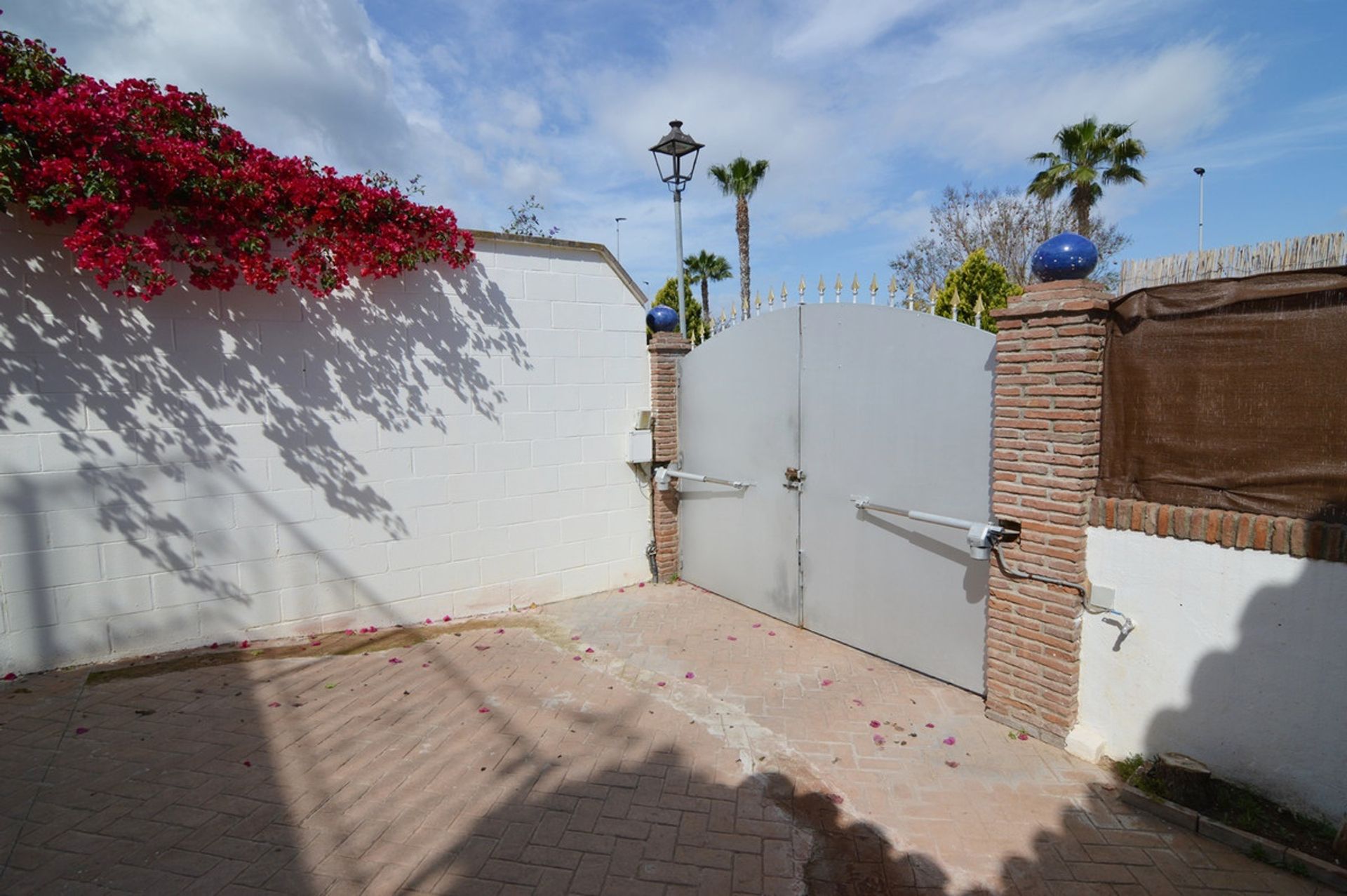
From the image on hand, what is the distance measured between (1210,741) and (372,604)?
16.7 feet

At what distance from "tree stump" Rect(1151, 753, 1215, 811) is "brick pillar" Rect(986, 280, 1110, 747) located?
17.7 inches

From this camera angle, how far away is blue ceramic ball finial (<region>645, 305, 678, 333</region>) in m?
5.83

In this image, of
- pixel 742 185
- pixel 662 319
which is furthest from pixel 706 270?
pixel 662 319

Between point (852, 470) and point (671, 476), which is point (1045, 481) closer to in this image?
point (852, 470)

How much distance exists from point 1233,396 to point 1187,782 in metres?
1.60

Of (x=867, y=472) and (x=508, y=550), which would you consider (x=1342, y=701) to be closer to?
(x=867, y=472)

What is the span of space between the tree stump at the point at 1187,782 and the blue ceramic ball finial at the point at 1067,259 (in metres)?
2.16

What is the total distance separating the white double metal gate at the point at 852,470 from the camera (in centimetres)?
369

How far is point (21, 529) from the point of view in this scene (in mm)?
3814

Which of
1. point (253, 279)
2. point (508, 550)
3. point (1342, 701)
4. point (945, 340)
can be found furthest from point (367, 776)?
point (1342, 701)

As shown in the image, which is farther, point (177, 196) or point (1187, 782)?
point (177, 196)

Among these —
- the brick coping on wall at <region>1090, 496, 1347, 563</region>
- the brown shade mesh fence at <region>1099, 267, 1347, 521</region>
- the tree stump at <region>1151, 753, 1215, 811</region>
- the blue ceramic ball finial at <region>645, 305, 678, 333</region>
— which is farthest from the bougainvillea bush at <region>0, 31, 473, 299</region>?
the tree stump at <region>1151, 753, 1215, 811</region>

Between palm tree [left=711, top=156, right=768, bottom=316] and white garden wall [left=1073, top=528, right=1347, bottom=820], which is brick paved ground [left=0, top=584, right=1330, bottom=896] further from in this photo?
palm tree [left=711, top=156, right=768, bottom=316]

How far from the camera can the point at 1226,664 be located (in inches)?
105
